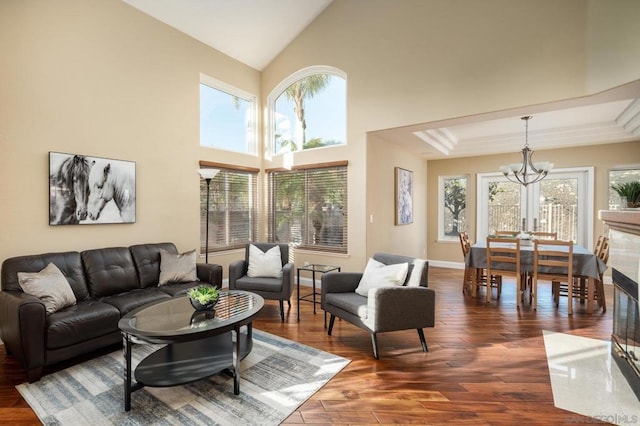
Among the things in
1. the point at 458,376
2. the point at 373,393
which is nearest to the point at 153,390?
the point at 373,393

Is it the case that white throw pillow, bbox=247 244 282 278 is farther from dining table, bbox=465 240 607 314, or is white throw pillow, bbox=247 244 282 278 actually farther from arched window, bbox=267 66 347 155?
dining table, bbox=465 240 607 314

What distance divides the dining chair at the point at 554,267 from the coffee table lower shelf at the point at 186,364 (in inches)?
152

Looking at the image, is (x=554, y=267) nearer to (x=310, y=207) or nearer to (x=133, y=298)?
(x=310, y=207)

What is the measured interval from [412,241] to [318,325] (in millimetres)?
3649

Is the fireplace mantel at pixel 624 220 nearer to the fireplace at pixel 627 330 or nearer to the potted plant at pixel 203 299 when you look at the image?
the fireplace at pixel 627 330

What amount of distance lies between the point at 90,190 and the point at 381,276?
3431mm

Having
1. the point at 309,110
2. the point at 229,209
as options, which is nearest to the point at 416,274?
the point at 229,209

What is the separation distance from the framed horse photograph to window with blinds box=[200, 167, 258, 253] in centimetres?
111

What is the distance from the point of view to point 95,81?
371 centimetres

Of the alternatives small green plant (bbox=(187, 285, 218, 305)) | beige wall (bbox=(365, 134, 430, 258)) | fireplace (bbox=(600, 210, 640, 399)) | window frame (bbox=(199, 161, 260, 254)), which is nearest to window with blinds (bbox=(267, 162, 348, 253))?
window frame (bbox=(199, 161, 260, 254))

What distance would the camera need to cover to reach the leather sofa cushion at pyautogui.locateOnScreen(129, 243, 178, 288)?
3750mm

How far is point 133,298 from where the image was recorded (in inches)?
125

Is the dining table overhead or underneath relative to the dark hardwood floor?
overhead

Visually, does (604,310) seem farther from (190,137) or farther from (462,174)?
(190,137)
